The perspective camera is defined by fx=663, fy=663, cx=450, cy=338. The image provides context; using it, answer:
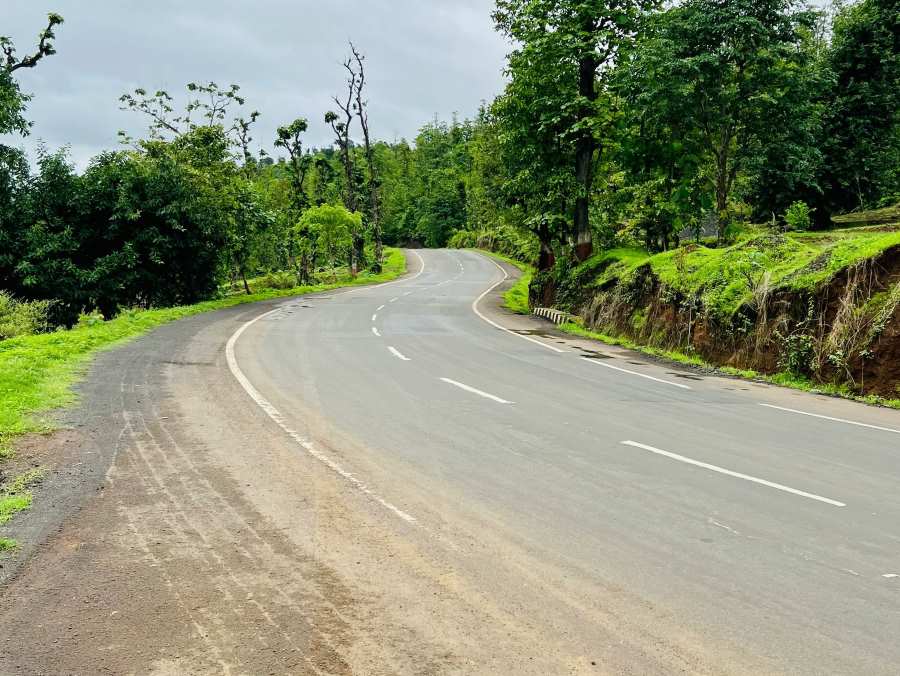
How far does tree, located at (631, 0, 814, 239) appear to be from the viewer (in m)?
21.4

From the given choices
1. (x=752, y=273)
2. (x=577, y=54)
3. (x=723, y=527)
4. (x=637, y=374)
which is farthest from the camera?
(x=577, y=54)

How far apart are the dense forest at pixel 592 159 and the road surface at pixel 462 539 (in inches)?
572

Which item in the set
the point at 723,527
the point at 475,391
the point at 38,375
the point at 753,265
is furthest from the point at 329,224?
the point at 723,527

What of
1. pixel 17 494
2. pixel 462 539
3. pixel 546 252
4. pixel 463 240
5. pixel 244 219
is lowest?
pixel 462 539

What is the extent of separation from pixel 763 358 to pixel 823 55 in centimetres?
2522

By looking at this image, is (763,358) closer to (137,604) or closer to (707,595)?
(707,595)

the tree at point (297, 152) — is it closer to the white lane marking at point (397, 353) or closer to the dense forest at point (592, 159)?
the dense forest at point (592, 159)

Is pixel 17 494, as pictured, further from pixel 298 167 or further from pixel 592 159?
pixel 298 167

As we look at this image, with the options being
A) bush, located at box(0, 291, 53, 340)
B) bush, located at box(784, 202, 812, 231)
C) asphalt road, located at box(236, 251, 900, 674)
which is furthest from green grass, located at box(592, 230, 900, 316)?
bush, located at box(0, 291, 53, 340)

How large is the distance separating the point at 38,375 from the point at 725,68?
21.4 m

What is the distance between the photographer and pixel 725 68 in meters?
21.8

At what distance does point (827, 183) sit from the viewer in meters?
30.7

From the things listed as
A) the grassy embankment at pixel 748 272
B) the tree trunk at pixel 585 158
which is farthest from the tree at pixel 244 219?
the grassy embankment at pixel 748 272

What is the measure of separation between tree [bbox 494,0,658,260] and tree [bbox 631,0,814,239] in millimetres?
2395
